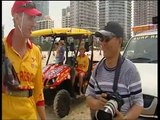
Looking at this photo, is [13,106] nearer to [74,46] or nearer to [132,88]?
[132,88]

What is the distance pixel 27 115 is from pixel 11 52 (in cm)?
43

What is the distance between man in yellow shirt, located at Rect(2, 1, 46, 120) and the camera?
2.14 metres

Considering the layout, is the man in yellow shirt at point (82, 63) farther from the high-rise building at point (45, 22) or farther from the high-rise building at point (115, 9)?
the high-rise building at point (115, 9)

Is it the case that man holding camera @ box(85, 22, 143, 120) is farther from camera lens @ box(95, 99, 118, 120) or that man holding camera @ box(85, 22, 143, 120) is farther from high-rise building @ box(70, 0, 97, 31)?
high-rise building @ box(70, 0, 97, 31)

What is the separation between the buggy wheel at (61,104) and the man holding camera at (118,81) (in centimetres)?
419

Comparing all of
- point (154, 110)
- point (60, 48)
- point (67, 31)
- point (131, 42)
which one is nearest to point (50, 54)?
point (60, 48)

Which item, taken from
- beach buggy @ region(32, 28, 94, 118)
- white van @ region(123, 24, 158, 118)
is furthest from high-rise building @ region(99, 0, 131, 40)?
beach buggy @ region(32, 28, 94, 118)

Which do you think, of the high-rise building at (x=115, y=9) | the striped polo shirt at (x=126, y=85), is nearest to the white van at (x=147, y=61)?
the high-rise building at (x=115, y=9)

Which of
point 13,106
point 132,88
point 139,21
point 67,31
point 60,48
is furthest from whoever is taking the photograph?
point 60,48

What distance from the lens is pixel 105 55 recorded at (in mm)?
2379

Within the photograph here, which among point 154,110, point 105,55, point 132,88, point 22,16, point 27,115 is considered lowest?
point 154,110

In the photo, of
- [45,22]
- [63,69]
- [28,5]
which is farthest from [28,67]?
[63,69]

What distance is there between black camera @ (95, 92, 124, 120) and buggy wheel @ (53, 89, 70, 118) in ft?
14.2

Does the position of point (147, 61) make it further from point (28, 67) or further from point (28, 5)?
point (28, 5)
